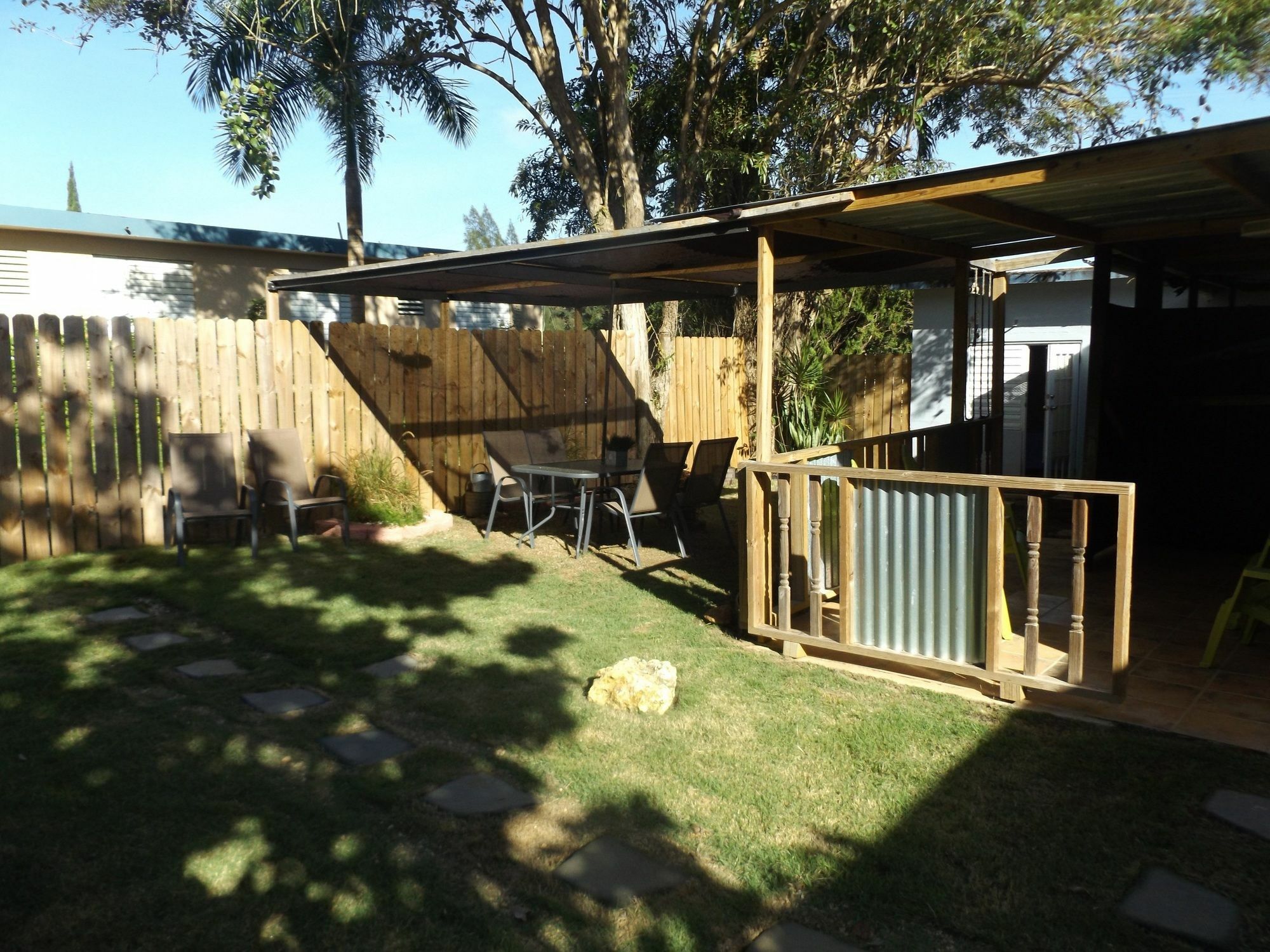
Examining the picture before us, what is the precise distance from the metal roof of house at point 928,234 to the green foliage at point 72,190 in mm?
42484

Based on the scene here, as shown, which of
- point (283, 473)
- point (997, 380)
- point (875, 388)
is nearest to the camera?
point (997, 380)

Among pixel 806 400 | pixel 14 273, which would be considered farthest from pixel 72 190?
pixel 806 400

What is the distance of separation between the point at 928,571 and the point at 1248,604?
1653 mm

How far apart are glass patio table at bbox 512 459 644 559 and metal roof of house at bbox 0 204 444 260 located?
8.41 m

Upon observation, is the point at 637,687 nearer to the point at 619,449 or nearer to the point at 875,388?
the point at 619,449

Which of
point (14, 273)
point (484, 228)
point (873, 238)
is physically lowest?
point (873, 238)

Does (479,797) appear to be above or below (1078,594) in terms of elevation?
below

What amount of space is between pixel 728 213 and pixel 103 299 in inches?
471

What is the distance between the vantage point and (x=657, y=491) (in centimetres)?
717

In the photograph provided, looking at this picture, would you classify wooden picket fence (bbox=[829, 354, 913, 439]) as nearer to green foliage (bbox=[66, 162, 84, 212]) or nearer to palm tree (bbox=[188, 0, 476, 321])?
palm tree (bbox=[188, 0, 476, 321])

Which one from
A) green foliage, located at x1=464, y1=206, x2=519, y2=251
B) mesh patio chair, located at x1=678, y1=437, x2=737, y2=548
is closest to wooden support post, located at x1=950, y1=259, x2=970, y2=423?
mesh patio chair, located at x1=678, y1=437, x2=737, y2=548

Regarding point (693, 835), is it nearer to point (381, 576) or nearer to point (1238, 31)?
point (381, 576)

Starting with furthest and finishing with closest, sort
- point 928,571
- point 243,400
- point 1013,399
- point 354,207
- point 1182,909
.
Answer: point 354,207 < point 1013,399 < point 243,400 < point 928,571 < point 1182,909

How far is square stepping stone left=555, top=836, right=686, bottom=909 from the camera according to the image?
274cm
